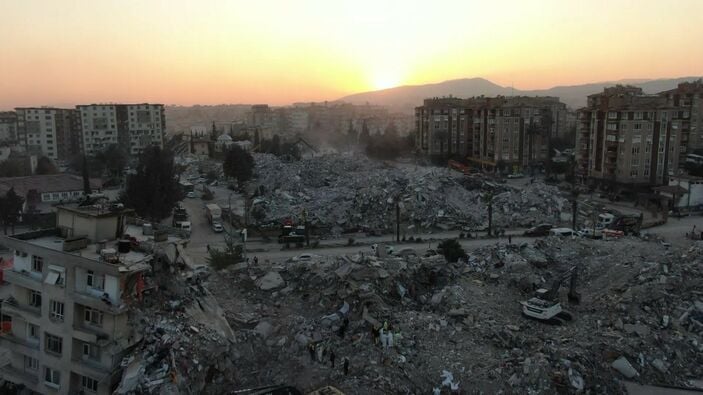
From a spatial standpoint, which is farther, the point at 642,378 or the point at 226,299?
the point at 226,299

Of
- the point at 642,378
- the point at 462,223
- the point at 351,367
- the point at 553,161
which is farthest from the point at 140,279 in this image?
the point at 553,161

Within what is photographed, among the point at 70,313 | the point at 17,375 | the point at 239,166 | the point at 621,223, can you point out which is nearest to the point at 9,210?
the point at 239,166

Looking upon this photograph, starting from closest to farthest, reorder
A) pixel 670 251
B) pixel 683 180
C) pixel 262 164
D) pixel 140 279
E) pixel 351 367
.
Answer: pixel 140 279, pixel 351 367, pixel 670 251, pixel 683 180, pixel 262 164

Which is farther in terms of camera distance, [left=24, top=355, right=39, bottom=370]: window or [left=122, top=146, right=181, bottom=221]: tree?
[left=122, top=146, right=181, bottom=221]: tree

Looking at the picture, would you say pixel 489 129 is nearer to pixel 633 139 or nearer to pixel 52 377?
pixel 633 139

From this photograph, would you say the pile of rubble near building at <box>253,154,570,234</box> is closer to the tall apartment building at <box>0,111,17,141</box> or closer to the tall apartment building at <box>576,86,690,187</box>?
the tall apartment building at <box>576,86,690,187</box>

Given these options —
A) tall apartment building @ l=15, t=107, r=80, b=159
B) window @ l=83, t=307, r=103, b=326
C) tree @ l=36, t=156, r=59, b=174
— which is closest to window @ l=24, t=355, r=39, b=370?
window @ l=83, t=307, r=103, b=326

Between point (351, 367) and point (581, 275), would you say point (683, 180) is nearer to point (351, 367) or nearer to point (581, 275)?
point (581, 275)
